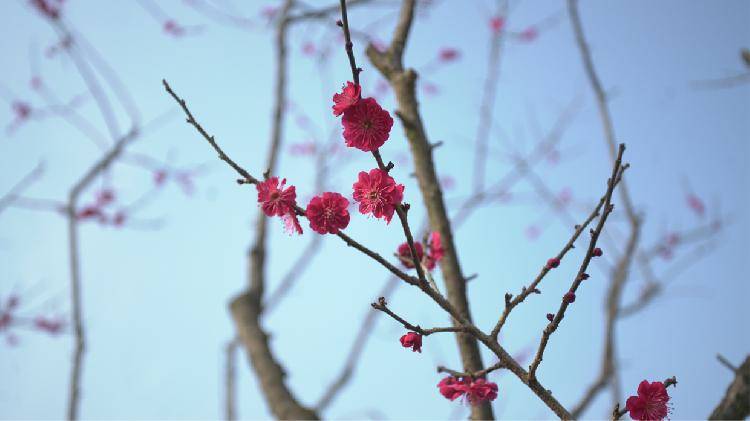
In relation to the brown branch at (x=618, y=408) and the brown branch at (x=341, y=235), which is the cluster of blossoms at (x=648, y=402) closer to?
the brown branch at (x=618, y=408)

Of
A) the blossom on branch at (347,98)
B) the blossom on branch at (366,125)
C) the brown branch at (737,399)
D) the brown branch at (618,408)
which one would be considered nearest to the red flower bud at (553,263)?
the brown branch at (618,408)

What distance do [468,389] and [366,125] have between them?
2.59 ft

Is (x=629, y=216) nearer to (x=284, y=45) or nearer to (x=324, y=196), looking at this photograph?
(x=284, y=45)

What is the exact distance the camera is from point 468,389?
1381 mm

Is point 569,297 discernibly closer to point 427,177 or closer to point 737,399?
point 737,399

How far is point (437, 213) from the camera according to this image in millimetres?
2150

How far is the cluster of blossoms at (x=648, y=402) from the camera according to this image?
120 centimetres

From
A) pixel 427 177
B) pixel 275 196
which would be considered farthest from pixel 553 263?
pixel 427 177

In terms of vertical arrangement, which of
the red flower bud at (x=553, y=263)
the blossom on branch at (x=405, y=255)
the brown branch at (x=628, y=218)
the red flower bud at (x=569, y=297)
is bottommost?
the red flower bud at (x=569, y=297)

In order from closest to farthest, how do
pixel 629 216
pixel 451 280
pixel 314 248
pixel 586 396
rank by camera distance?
pixel 451 280
pixel 586 396
pixel 629 216
pixel 314 248

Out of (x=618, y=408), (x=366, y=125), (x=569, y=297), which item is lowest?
(x=618, y=408)

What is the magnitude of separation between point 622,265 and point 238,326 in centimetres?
368

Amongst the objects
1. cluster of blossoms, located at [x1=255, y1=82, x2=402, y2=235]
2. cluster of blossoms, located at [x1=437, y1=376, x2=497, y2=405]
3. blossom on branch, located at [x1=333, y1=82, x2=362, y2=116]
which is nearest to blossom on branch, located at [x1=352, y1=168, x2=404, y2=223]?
cluster of blossoms, located at [x1=255, y1=82, x2=402, y2=235]

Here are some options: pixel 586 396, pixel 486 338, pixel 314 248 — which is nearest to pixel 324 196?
pixel 486 338
